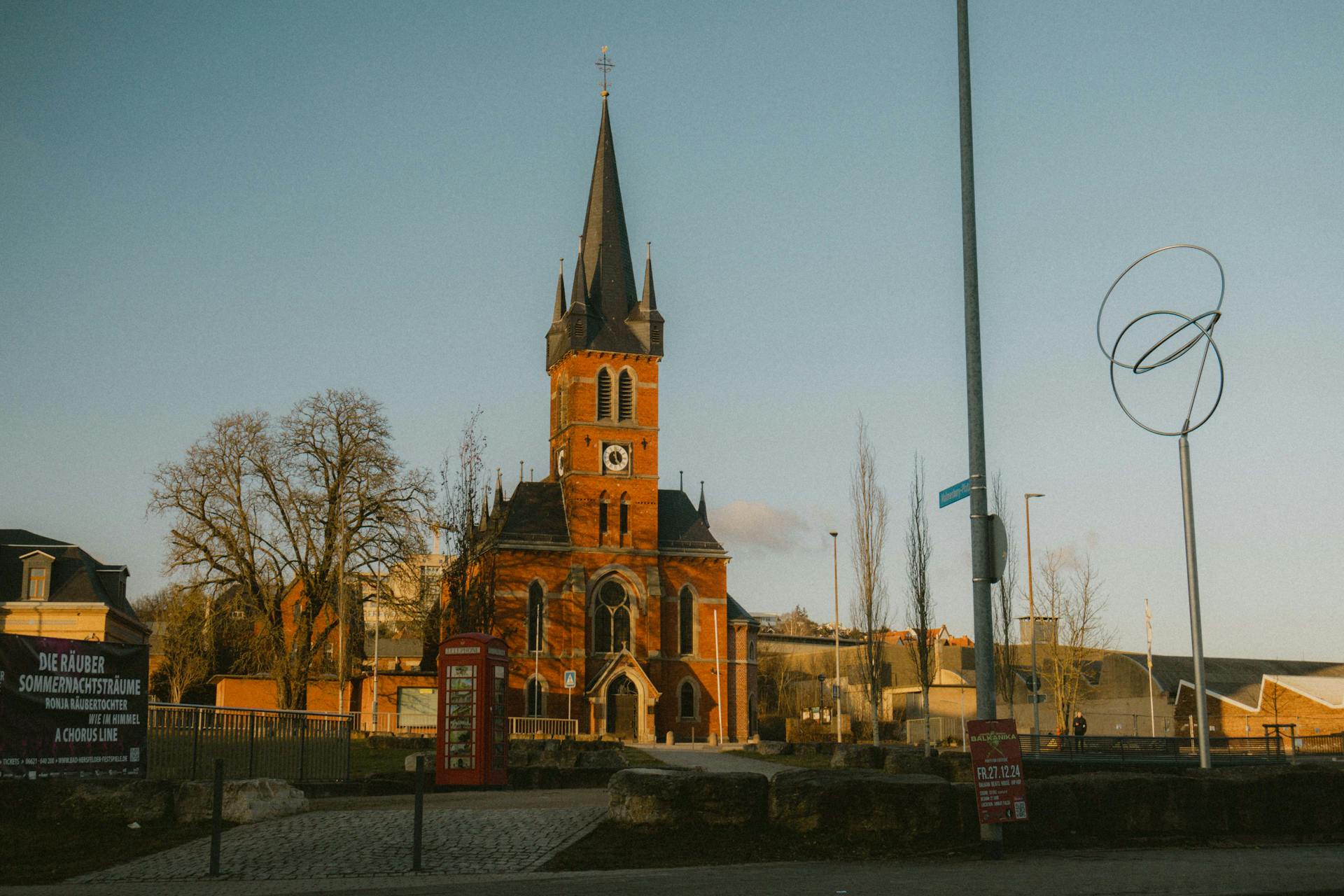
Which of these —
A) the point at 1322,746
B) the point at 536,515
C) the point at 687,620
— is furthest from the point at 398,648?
the point at 1322,746

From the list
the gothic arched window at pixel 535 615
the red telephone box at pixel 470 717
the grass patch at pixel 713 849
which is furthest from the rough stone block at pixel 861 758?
the gothic arched window at pixel 535 615

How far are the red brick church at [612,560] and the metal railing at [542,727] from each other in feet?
21.1

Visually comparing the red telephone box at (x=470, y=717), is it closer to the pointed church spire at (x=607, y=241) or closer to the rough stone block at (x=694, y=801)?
the rough stone block at (x=694, y=801)

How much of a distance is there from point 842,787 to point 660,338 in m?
54.8

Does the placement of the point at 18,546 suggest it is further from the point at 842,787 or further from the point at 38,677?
the point at 842,787

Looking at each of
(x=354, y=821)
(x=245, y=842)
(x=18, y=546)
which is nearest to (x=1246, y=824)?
(x=354, y=821)

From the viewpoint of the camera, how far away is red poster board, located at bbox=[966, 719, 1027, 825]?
12336 mm

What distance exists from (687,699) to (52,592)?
1197 inches

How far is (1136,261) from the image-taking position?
1855cm

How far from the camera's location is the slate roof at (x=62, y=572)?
56.7 m

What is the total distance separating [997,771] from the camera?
1243cm

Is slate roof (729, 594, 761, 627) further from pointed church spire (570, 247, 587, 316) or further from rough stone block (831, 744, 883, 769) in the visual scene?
rough stone block (831, 744, 883, 769)

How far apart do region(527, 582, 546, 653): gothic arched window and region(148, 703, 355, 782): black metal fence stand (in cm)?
4189

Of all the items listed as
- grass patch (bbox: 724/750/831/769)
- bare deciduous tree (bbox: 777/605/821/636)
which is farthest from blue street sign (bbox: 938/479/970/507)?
bare deciduous tree (bbox: 777/605/821/636)
